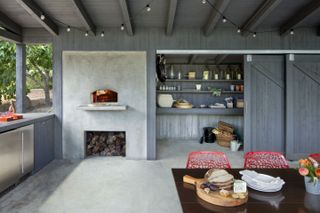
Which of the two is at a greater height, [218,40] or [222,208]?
[218,40]

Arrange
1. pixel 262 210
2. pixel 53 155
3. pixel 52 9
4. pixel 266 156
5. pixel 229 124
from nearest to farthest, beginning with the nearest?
pixel 262 210 < pixel 266 156 < pixel 52 9 < pixel 53 155 < pixel 229 124

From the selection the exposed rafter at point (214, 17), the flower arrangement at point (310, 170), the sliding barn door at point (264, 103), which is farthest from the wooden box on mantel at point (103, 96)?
the flower arrangement at point (310, 170)

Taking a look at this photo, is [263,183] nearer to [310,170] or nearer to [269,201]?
[269,201]

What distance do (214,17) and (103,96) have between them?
2.85 metres

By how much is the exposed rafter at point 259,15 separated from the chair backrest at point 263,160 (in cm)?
269

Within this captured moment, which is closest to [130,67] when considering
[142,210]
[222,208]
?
[142,210]

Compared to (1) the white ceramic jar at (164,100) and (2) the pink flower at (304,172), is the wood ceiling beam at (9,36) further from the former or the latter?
(2) the pink flower at (304,172)

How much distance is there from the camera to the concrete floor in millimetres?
3102

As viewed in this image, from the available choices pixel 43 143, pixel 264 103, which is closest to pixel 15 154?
pixel 43 143

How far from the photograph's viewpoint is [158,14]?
4.75m

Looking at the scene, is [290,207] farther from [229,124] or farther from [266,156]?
[229,124]

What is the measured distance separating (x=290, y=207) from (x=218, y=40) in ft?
14.9

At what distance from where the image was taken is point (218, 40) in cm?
544

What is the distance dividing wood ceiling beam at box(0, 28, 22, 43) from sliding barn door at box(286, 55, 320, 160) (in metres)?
6.07
